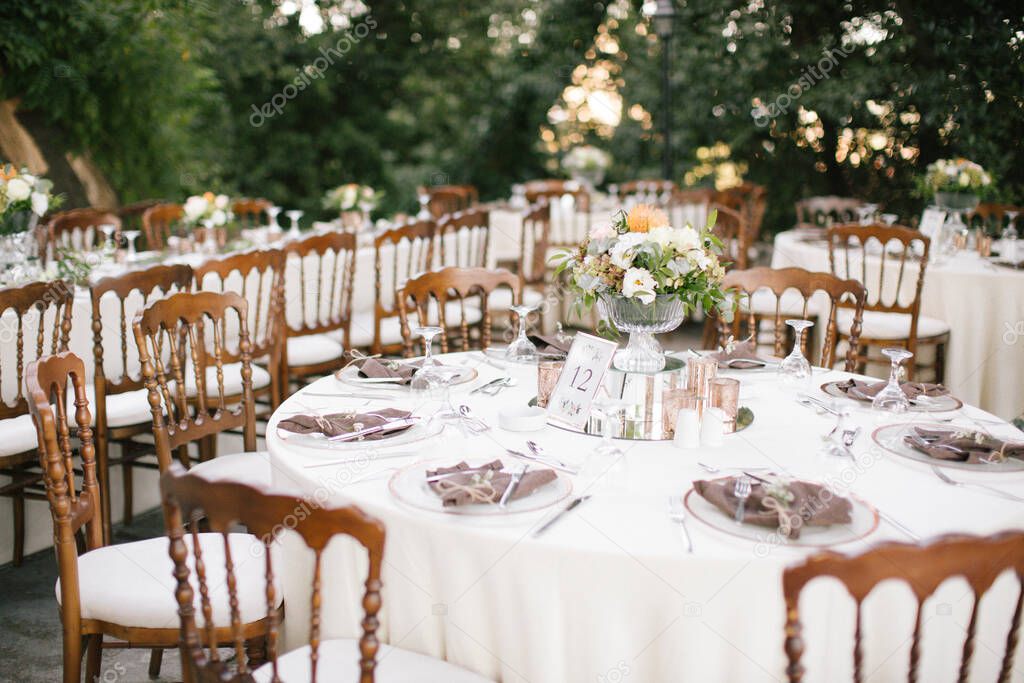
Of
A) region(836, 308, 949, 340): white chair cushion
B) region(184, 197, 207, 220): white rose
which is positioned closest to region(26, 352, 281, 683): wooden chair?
region(184, 197, 207, 220): white rose

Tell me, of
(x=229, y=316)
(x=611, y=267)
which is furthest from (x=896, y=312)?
(x=229, y=316)

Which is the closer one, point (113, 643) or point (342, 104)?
point (113, 643)

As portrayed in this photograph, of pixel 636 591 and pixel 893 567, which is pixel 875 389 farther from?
pixel 893 567

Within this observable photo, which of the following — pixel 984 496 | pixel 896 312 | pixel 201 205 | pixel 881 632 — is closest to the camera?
pixel 881 632

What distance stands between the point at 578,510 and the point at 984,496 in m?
0.81

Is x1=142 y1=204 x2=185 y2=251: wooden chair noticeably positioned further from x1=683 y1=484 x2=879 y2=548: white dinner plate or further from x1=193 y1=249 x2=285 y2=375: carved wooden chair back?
x1=683 y1=484 x2=879 y2=548: white dinner plate

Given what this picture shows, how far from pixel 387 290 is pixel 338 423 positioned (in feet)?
10.5

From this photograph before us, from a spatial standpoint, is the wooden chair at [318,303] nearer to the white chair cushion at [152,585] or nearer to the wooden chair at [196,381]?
the wooden chair at [196,381]

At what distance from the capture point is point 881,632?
1614 mm

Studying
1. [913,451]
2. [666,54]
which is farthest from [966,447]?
[666,54]

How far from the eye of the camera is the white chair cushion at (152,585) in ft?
6.41

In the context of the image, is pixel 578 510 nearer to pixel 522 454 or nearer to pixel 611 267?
pixel 522 454

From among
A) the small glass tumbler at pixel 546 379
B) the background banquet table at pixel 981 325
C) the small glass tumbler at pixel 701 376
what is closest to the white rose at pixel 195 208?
the small glass tumbler at pixel 546 379

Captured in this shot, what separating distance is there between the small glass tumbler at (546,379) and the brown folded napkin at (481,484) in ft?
1.77
